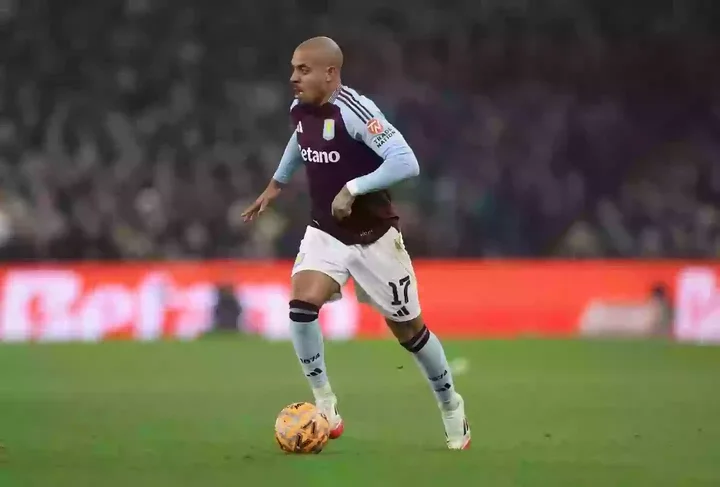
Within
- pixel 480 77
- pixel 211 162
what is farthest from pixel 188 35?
pixel 480 77

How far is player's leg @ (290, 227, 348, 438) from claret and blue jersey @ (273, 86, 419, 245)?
0.10 m

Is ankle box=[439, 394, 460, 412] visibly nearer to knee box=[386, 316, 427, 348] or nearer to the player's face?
knee box=[386, 316, 427, 348]

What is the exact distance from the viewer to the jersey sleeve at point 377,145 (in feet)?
23.1

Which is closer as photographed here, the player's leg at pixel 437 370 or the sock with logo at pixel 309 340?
the sock with logo at pixel 309 340

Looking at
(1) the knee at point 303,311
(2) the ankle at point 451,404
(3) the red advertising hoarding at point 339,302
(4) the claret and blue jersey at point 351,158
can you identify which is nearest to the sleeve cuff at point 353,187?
(4) the claret and blue jersey at point 351,158

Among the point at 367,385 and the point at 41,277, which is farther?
the point at 41,277

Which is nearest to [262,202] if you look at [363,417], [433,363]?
[433,363]

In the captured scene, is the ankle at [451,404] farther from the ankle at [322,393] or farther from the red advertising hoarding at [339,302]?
the red advertising hoarding at [339,302]

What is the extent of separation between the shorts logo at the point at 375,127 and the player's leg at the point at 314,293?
2.32ft

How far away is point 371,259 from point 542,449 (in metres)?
1.45

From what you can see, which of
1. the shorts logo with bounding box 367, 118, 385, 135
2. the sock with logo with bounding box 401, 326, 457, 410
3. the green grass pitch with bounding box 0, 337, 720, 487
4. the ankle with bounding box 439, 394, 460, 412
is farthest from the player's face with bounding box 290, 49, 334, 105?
the green grass pitch with bounding box 0, 337, 720, 487

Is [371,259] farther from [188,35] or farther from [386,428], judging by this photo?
[188,35]

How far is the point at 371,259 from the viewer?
7.41m

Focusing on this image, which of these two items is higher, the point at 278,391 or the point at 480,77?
the point at 480,77
